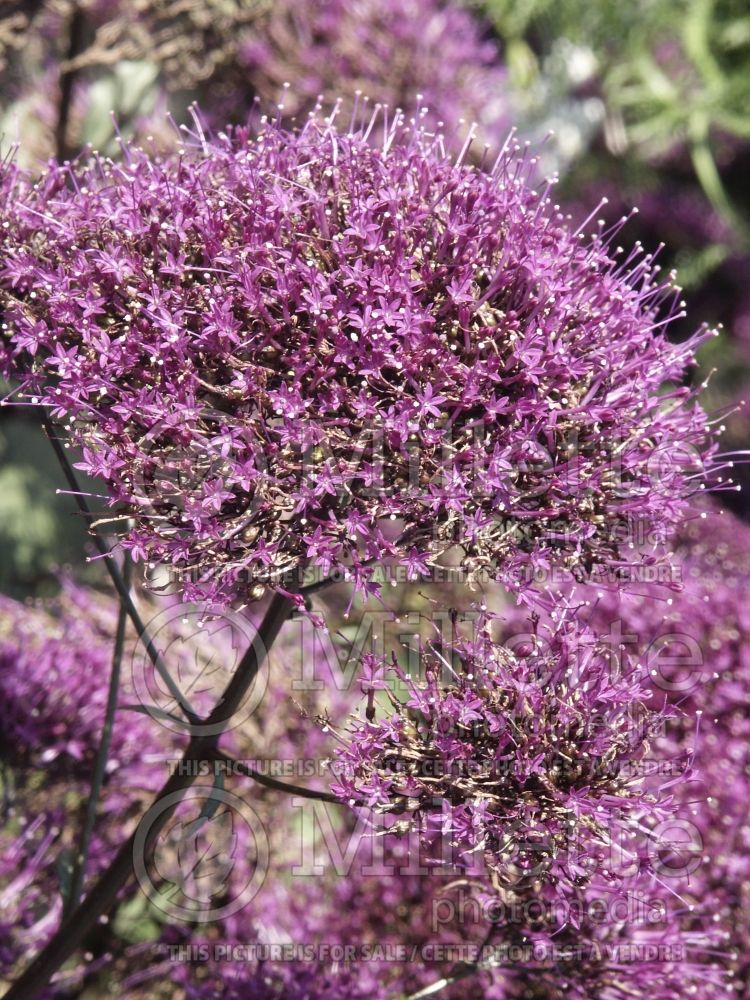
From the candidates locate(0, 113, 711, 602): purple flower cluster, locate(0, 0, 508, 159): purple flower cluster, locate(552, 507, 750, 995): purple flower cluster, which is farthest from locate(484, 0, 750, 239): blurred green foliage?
locate(0, 113, 711, 602): purple flower cluster

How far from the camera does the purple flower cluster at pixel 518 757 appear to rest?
112 centimetres

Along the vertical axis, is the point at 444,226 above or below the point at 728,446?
below

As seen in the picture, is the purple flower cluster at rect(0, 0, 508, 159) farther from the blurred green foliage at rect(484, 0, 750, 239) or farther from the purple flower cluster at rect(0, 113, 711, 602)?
the purple flower cluster at rect(0, 113, 711, 602)

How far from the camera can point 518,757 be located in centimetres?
114

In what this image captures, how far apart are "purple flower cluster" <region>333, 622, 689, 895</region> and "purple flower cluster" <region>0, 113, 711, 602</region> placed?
131 mm

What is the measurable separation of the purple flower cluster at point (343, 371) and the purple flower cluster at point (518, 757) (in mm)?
131

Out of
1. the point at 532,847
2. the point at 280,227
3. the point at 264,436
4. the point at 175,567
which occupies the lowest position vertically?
the point at 532,847

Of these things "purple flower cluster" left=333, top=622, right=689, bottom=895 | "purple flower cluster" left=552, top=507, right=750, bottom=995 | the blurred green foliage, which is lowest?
"purple flower cluster" left=333, top=622, right=689, bottom=895

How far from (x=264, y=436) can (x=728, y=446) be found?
10.8 ft

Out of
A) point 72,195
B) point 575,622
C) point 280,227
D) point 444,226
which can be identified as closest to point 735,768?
point 575,622

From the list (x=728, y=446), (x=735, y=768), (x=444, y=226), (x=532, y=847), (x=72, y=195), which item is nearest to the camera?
(x=532, y=847)

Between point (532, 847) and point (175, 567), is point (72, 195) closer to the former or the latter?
point (175, 567)

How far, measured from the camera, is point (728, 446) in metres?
4.00

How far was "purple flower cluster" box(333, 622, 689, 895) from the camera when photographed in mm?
1125
